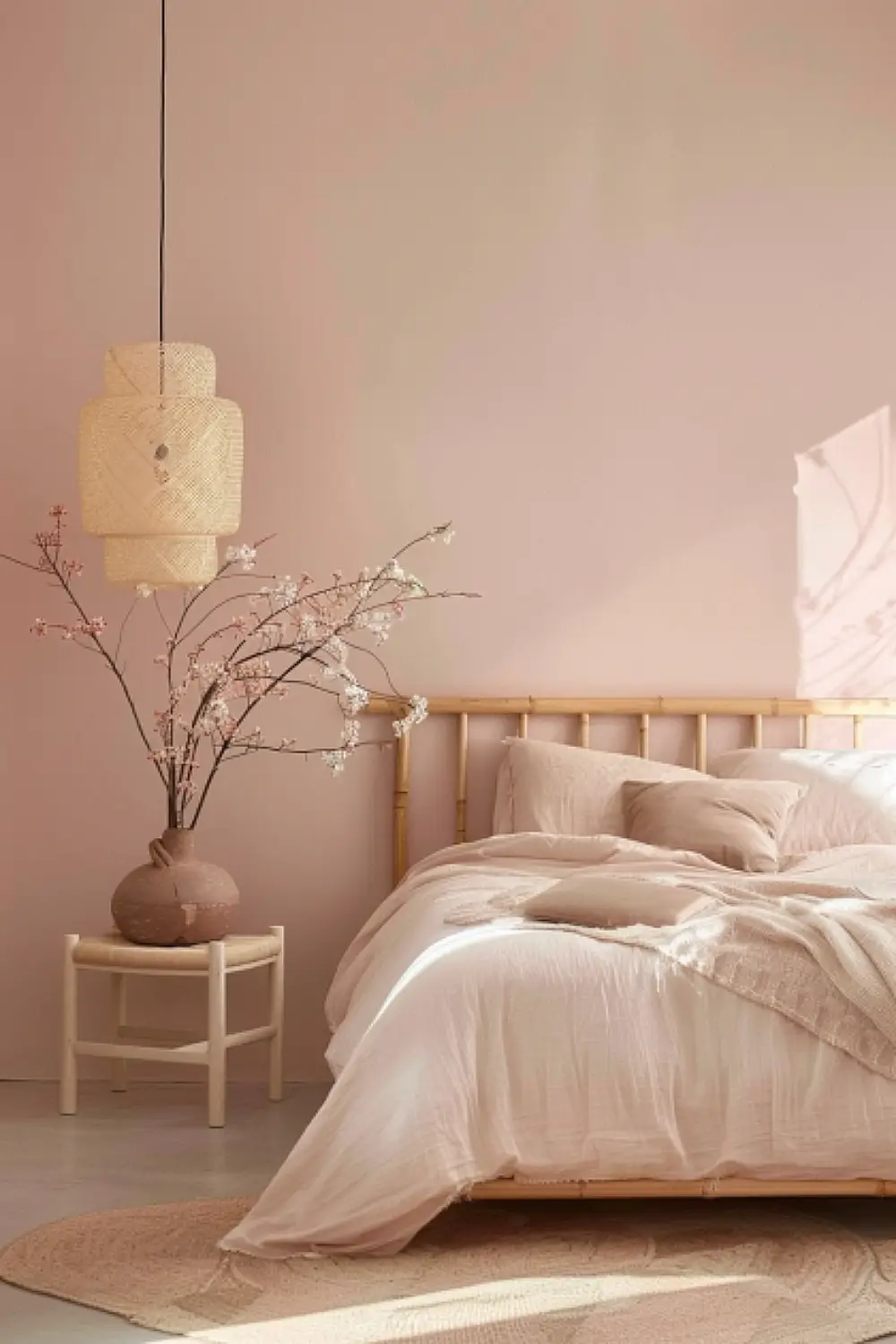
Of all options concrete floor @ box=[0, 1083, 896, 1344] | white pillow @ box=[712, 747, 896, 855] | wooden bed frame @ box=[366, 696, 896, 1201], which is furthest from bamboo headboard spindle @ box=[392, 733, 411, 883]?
white pillow @ box=[712, 747, 896, 855]

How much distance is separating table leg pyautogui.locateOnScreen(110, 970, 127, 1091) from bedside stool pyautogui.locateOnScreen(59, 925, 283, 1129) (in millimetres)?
26

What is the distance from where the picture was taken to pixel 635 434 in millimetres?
4602

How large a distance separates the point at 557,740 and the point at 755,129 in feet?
5.68

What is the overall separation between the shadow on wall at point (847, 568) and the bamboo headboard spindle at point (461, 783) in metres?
0.92

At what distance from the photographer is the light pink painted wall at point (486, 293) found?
4.59m

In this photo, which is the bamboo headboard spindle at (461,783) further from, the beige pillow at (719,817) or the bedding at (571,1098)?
the bedding at (571,1098)

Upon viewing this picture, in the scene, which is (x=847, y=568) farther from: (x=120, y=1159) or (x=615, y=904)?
(x=120, y=1159)

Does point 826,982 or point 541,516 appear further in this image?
point 541,516

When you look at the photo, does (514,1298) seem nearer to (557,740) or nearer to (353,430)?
(557,740)

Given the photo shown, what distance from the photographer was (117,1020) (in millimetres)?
4367

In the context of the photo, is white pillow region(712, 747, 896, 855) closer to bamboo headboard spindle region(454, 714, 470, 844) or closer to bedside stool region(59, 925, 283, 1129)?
bamboo headboard spindle region(454, 714, 470, 844)

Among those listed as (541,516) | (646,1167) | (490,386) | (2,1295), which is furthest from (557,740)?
(2,1295)

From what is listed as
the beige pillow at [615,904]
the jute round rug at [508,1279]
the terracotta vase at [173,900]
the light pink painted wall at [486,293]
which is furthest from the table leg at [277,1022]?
the beige pillow at [615,904]

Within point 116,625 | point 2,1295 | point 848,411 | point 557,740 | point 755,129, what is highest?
point 755,129
